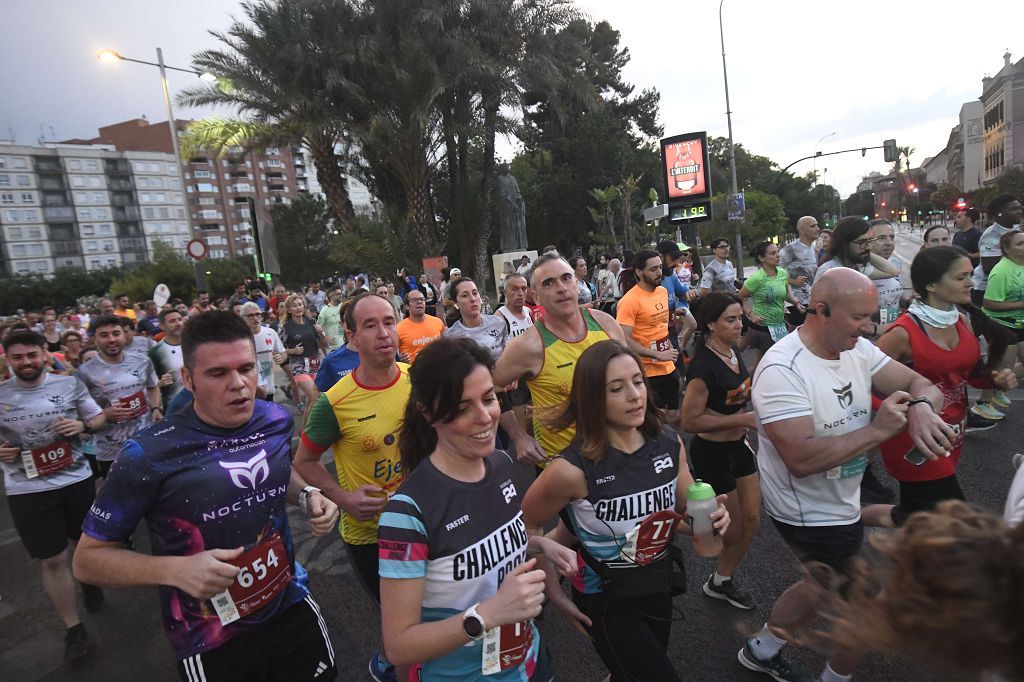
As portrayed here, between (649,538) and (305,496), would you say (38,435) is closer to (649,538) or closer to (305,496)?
(305,496)

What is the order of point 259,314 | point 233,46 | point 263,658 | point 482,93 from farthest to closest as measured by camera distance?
Result: point 482,93 < point 233,46 < point 259,314 < point 263,658

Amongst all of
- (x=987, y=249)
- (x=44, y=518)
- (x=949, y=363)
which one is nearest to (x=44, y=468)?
(x=44, y=518)

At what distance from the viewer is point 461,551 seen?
1796 mm

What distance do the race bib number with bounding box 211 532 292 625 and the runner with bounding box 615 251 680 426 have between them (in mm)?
3853

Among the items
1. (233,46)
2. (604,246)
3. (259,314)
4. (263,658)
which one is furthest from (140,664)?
(604,246)

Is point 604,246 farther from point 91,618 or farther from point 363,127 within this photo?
point 91,618

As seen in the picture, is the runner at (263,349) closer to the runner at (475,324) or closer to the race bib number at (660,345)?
the runner at (475,324)

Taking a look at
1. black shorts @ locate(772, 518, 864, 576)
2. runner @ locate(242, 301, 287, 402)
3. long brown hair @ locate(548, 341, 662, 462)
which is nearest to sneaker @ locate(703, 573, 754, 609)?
black shorts @ locate(772, 518, 864, 576)

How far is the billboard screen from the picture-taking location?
80.1 feet

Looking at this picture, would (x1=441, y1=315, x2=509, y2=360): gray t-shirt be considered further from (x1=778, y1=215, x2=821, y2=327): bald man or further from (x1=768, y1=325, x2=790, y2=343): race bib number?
(x1=778, y1=215, x2=821, y2=327): bald man

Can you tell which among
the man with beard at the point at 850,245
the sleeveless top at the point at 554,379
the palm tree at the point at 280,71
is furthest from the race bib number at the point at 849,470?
the palm tree at the point at 280,71

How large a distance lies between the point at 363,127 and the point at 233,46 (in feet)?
14.9

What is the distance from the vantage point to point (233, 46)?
1858 cm

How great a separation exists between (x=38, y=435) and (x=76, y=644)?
4.54 ft
